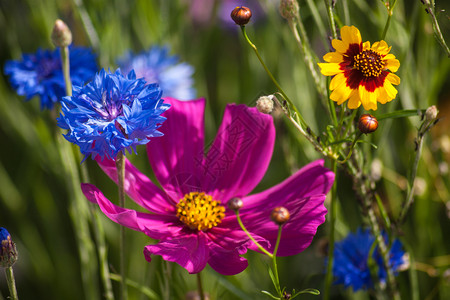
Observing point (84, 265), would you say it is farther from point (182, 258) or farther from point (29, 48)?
point (29, 48)

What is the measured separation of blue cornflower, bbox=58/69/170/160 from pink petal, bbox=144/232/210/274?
0.25 ft

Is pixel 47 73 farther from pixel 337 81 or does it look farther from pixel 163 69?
pixel 337 81

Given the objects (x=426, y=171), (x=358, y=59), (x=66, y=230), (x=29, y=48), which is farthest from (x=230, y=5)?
(x=358, y=59)

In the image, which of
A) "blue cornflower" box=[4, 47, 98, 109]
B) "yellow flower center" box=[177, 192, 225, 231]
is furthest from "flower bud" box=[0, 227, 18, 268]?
"blue cornflower" box=[4, 47, 98, 109]

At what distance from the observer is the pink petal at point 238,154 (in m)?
0.51

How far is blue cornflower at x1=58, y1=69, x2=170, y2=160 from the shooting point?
40cm

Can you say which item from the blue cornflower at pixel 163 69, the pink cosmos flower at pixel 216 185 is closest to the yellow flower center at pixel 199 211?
the pink cosmos flower at pixel 216 185

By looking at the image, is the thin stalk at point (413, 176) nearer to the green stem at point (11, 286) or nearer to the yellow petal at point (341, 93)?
the yellow petal at point (341, 93)

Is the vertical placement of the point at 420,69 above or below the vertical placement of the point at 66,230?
above

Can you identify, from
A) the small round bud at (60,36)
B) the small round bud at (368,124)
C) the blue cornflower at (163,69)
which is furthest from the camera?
Result: the blue cornflower at (163,69)

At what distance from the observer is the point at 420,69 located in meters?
0.77

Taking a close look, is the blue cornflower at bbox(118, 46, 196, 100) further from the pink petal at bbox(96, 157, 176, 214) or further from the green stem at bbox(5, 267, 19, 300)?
the green stem at bbox(5, 267, 19, 300)

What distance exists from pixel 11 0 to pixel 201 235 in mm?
622

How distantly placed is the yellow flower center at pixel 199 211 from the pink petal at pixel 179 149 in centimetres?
2
